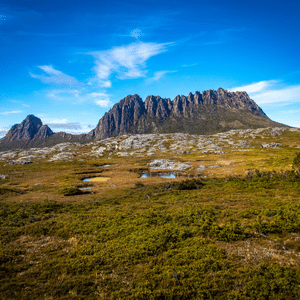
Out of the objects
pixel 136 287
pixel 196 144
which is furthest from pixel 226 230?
pixel 196 144

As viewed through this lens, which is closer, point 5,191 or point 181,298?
point 181,298

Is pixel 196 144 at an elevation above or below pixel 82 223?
above

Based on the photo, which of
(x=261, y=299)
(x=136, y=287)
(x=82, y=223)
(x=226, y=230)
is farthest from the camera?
(x=82, y=223)

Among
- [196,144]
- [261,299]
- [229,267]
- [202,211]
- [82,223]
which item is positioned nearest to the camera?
[261,299]

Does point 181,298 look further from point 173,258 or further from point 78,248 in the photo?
point 78,248

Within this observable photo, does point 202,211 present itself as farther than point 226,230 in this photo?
Yes

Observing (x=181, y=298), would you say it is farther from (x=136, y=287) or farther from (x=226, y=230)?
(x=226, y=230)

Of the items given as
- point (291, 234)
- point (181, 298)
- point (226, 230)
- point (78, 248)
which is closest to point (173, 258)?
point (181, 298)

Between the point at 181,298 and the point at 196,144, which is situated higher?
the point at 196,144

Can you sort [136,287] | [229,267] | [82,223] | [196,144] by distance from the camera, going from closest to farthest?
[136,287] → [229,267] → [82,223] → [196,144]
